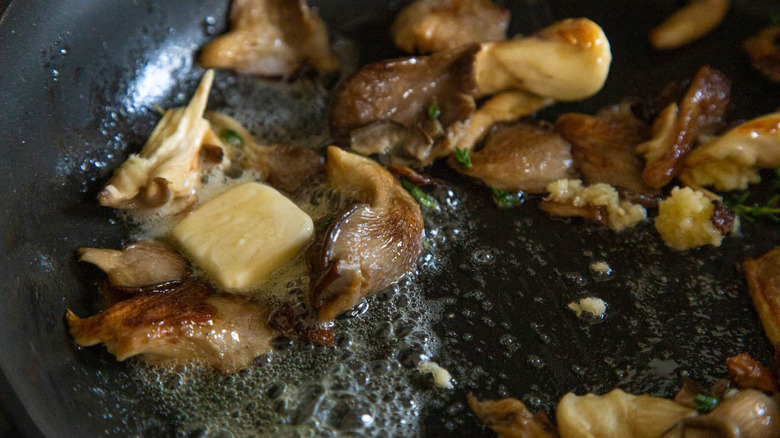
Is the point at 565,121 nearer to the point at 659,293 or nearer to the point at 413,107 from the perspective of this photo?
the point at 413,107

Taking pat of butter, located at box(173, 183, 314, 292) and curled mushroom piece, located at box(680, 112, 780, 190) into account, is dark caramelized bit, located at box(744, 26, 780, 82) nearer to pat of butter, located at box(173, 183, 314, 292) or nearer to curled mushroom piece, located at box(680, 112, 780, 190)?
curled mushroom piece, located at box(680, 112, 780, 190)

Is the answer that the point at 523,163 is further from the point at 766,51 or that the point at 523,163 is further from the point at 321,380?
the point at 766,51

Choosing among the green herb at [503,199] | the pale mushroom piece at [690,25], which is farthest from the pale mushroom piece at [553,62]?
the pale mushroom piece at [690,25]

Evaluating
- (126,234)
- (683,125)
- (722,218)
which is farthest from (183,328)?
(683,125)

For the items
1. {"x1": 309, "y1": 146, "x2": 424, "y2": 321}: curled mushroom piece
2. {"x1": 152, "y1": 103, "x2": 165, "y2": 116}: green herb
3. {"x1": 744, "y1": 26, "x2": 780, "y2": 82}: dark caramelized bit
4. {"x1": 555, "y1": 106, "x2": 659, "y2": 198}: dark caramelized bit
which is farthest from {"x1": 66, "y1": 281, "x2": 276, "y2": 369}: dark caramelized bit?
{"x1": 744, "y1": 26, "x2": 780, "y2": 82}: dark caramelized bit

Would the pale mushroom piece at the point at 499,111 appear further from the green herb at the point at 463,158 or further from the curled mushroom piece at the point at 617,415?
the curled mushroom piece at the point at 617,415

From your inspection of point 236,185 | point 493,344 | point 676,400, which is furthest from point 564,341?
point 236,185
